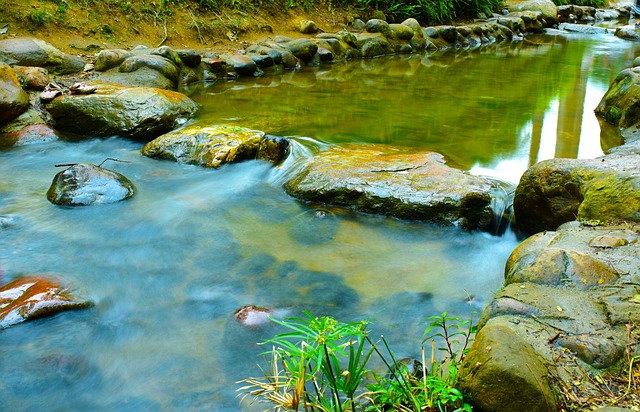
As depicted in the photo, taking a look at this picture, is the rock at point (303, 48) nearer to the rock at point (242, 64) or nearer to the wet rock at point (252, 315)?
the rock at point (242, 64)

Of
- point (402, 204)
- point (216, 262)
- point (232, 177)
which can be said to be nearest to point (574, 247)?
point (402, 204)

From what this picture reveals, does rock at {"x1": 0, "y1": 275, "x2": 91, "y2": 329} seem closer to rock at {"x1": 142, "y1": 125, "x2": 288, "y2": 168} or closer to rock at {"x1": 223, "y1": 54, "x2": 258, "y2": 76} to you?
rock at {"x1": 142, "y1": 125, "x2": 288, "y2": 168}

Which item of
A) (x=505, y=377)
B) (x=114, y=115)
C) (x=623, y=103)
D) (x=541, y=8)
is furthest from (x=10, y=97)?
(x=541, y=8)

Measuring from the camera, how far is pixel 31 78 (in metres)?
7.02

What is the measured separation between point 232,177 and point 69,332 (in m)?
2.72

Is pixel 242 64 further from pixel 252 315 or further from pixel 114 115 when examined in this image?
pixel 252 315

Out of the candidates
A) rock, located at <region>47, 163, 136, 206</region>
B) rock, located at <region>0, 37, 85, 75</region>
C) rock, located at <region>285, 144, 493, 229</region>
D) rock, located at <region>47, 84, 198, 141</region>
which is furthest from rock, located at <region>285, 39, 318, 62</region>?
rock, located at <region>47, 163, 136, 206</region>

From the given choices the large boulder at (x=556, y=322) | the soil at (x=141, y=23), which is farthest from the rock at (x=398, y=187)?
the soil at (x=141, y=23)

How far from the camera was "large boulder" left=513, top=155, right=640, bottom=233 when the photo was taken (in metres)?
3.33

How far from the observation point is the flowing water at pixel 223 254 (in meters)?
2.85

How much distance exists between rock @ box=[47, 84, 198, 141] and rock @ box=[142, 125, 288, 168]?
1.79 ft

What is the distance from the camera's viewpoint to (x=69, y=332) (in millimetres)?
3125

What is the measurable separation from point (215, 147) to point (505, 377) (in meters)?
4.61

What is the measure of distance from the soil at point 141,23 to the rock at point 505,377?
9.16 m
